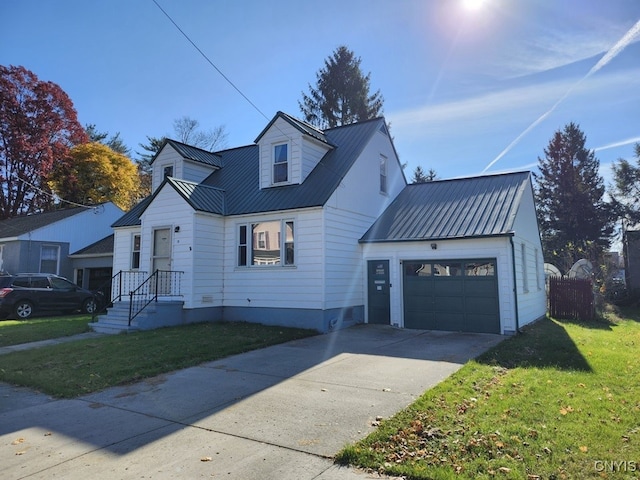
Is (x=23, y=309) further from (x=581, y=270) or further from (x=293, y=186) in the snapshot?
(x=581, y=270)

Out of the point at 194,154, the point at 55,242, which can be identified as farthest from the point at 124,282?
the point at 55,242

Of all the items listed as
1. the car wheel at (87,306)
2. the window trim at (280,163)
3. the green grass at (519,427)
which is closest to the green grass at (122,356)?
the green grass at (519,427)

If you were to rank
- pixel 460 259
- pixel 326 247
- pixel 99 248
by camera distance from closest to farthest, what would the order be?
pixel 460 259 < pixel 326 247 < pixel 99 248

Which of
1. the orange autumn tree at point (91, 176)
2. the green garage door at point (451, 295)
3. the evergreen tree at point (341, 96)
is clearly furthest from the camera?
the evergreen tree at point (341, 96)

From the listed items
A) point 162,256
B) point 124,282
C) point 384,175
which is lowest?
point 124,282

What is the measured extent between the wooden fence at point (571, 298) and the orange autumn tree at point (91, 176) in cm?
3037

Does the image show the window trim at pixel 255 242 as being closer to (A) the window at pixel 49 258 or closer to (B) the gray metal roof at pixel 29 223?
(A) the window at pixel 49 258

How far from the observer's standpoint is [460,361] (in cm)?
856

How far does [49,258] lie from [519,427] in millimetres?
25224

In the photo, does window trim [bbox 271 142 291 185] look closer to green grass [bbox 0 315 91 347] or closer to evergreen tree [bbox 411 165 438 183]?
green grass [bbox 0 315 91 347]

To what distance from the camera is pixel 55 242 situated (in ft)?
76.8

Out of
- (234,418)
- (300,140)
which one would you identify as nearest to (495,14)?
(300,140)

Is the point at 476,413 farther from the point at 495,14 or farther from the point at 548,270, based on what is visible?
the point at 548,270

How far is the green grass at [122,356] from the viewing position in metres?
7.49
